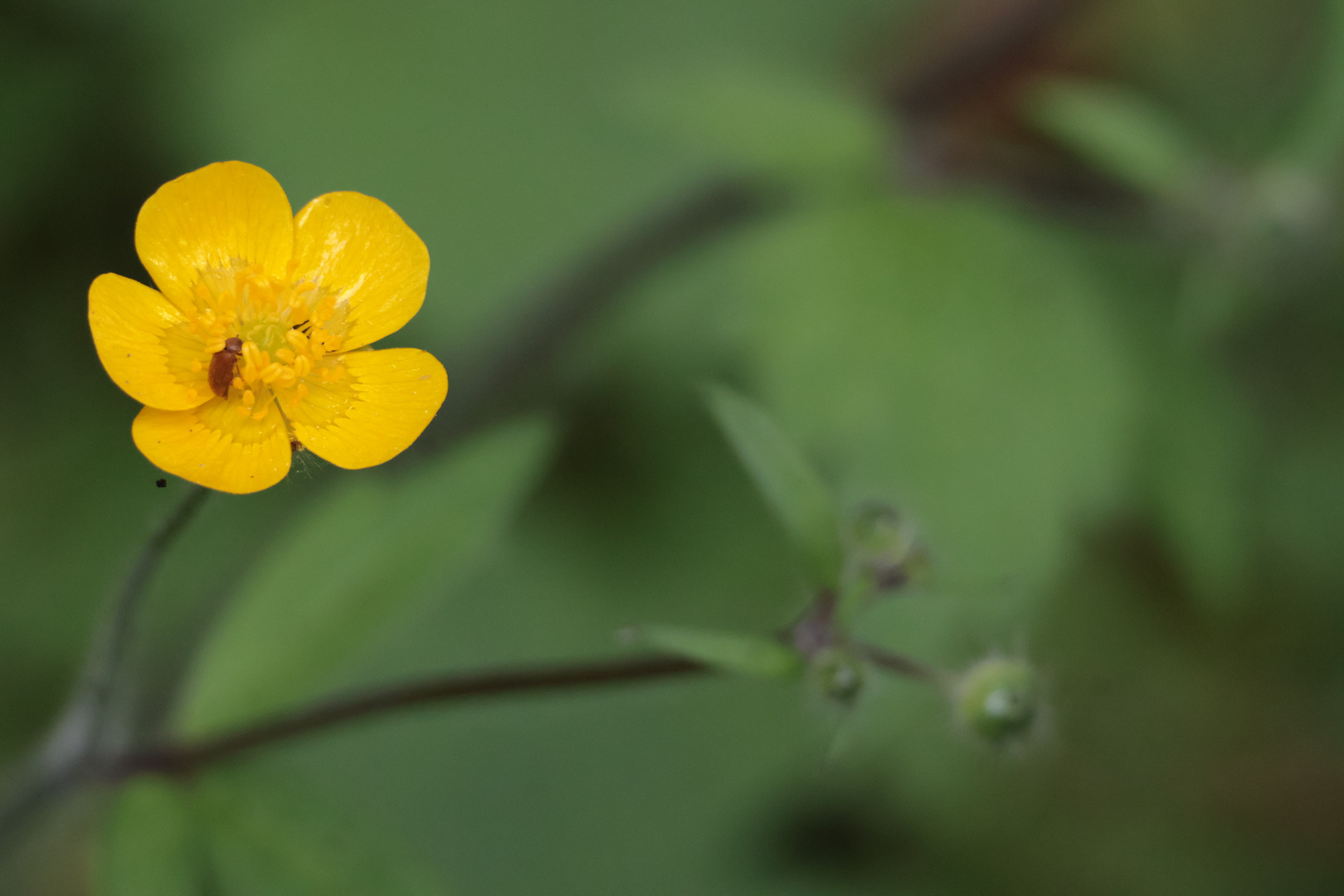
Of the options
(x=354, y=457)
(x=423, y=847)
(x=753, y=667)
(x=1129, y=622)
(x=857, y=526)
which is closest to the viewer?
(x=354, y=457)

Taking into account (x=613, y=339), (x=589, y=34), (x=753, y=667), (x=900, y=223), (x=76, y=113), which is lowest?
(x=753, y=667)

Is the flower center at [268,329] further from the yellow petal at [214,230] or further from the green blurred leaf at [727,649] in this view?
the green blurred leaf at [727,649]

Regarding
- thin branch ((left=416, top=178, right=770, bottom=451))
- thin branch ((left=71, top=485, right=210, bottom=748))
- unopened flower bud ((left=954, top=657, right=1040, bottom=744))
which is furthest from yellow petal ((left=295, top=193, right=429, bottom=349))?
thin branch ((left=416, top=178, right=770, bottom=451))

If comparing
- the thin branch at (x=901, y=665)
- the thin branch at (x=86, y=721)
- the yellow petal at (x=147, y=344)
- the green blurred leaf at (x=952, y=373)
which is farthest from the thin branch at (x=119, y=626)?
the green blurred leaf at (x=952, y=373)

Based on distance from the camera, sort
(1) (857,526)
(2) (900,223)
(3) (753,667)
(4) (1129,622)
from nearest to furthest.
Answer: (3) (753,667)
(1) (857,526)
(2) (900,223)
(4) (1129,622)

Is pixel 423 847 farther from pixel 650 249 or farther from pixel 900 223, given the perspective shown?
pixel 900 223

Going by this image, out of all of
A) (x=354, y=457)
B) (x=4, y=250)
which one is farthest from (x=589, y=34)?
(x=354, y=457)

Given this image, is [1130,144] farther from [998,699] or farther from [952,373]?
[998,699]
